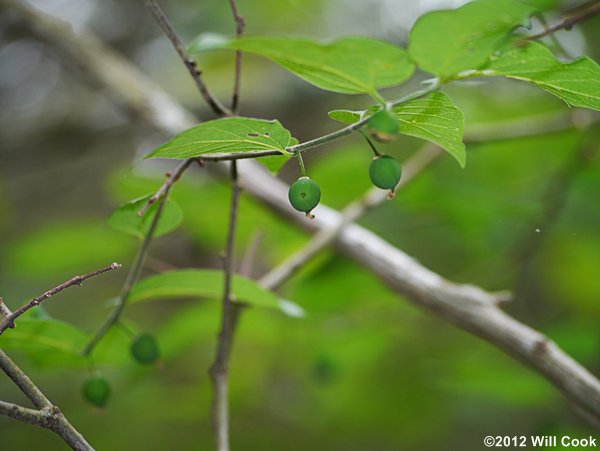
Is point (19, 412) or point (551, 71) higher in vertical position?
point (551, 71)

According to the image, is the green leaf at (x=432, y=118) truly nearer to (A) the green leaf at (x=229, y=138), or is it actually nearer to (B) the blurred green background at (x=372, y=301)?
(A) the green leaf at (x=229, y=138)

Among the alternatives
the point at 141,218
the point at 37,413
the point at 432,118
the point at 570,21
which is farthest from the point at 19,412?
the point at 570,21

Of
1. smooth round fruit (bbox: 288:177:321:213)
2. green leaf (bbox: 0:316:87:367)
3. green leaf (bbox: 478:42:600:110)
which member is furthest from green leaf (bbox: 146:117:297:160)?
green leaf (bbox: 0:316:87:367)

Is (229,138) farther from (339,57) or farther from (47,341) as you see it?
(47,341)

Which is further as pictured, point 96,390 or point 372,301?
point 372,301

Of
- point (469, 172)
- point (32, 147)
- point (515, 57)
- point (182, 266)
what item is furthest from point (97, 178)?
point (515, 57)

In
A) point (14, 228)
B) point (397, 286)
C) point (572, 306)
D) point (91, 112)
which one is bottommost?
point (397, 286)

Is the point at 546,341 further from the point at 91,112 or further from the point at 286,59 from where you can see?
the point at 91,112
